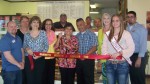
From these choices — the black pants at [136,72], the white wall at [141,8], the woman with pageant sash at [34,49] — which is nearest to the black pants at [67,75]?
the woman with pageant sash at [34,49]

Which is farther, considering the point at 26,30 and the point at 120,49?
the point at 26,30

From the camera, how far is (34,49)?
4.25 metres

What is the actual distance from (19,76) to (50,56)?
0.77m

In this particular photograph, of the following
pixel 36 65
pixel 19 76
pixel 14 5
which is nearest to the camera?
pixel 19 76

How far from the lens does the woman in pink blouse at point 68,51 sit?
15.1 ft

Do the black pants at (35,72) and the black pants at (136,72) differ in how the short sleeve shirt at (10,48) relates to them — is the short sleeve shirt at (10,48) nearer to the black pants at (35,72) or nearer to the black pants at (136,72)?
the black pants at (35,72)

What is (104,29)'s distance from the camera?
4.40 metres

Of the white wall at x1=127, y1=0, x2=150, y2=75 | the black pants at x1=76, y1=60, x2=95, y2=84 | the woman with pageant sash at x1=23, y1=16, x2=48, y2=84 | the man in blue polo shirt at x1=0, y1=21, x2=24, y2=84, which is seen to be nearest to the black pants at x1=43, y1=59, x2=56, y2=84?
the woman with pageant sash at x1=23, y1=16, x2=48, y2=84

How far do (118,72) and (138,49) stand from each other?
3.00ft

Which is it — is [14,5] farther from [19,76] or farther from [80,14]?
[19,76]

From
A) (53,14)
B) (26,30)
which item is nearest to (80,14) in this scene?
(53,14)

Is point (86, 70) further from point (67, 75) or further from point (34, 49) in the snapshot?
point (34, 49)

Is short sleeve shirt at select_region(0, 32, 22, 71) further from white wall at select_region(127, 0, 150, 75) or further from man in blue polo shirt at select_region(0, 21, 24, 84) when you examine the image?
white wall at select_region(127, 0, 150, 75)

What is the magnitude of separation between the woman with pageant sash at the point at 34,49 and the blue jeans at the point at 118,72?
1.20 meters
